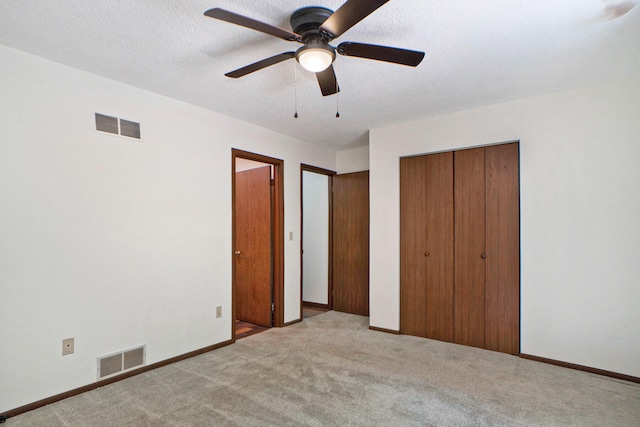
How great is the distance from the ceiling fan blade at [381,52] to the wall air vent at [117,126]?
1998mm

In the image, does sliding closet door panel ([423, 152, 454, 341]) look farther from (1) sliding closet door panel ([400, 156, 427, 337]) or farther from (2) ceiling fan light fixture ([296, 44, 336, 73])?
(2) ceiling fan light fixture ([296, 44, 336, 73])

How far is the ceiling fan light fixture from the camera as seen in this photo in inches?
72.7

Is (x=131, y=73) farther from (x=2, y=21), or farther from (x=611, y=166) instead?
(x=611, y=166)

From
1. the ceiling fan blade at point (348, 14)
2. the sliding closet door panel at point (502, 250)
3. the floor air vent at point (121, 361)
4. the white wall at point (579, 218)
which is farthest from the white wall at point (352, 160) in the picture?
the floor air vent at point (121, 361)

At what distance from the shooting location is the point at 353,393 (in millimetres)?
2500

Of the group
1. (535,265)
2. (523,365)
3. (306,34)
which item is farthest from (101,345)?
(535,265)

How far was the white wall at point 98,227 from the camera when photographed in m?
2.27

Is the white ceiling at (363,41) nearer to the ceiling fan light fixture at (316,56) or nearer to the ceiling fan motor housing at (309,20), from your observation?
the ceiling fan motor housing at (309,20)

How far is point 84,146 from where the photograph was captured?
257cm

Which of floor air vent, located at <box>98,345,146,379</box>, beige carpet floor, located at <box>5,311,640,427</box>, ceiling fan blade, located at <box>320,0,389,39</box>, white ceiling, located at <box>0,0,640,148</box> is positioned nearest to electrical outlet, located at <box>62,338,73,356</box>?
floor air vent, located at <box>98,345,146,379</box>

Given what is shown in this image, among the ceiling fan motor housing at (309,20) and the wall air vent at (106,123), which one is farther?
the wall air vent at (106,123)

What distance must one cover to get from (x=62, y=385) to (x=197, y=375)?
944 millimetres

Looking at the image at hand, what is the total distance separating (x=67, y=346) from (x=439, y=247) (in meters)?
3.53

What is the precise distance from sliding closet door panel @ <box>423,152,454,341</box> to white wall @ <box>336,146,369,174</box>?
132cm
